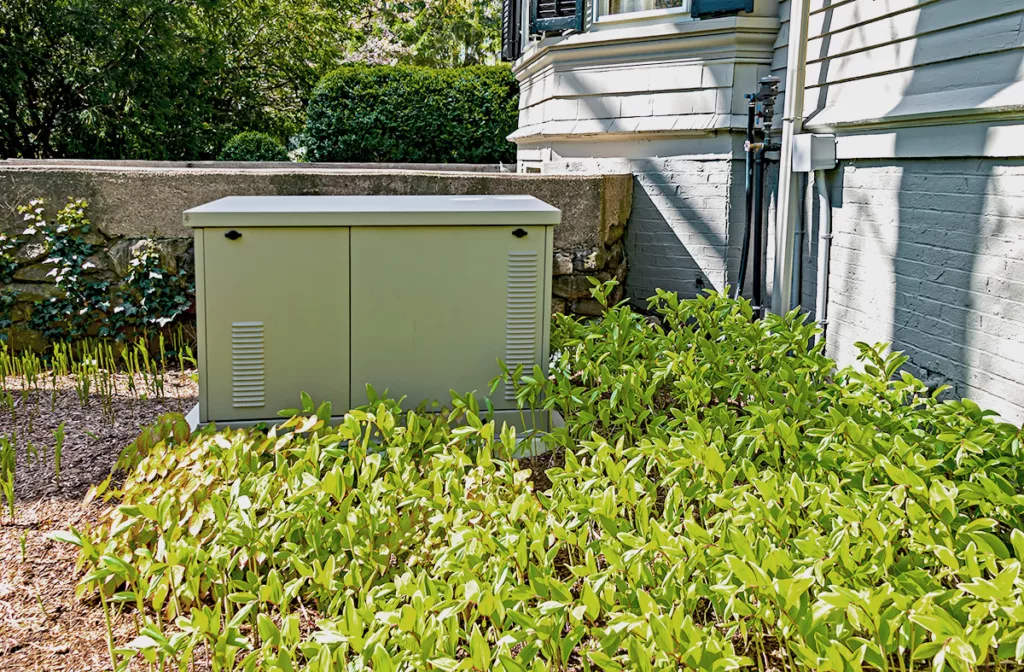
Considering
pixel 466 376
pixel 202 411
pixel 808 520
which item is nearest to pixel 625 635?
pixel 808 520

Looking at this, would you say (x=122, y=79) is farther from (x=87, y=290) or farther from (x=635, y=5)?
(x=635, y=5)

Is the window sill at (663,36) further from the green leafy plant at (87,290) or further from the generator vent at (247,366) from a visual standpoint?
the generator vent at (247,366)

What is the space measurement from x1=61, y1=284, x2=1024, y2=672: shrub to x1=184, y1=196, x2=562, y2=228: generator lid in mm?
623

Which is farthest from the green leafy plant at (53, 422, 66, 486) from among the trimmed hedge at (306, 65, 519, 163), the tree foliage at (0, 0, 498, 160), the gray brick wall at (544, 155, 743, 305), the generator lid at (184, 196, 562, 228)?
Answer: the tree foliage at (0, 0, 498, 160)

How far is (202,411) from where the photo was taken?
3.58 metres

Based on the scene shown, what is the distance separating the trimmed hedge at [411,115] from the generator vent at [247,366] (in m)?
7.86

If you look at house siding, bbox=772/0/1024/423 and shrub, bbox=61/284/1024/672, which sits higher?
house siding, bbox=772/0/1024/423

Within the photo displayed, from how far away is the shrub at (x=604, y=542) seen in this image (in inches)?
75.7

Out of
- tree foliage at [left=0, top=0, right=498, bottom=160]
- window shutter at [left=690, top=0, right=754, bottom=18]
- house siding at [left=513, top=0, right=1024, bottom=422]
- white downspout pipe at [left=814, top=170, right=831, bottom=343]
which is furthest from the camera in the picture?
tree foliage at [left=0, top=0, right=498, bottom=160]

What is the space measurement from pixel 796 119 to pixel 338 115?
718 cm

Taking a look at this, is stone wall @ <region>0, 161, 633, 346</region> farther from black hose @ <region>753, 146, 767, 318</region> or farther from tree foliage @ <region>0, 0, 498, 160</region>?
tree foliage @ <region>0, 0, 498, 160</region>

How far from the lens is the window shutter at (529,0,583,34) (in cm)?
625

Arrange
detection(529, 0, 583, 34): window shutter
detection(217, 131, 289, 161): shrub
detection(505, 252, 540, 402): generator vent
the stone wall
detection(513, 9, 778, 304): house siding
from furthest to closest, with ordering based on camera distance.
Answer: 1. detection(217, 131, 289, 161): shrub
2. detection(529, 0, 583, 34): window shutter
3. detection(513, 9, 778, 304): house siding
4. the stone wall
5. detection(505, 252, 540, 402): generator vent

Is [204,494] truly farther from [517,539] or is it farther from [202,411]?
[517,539]
